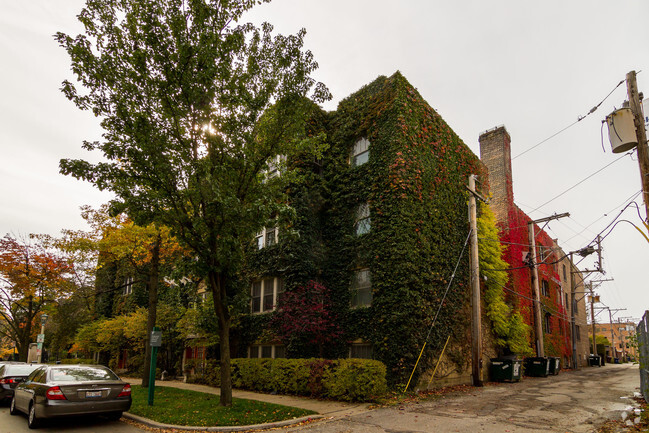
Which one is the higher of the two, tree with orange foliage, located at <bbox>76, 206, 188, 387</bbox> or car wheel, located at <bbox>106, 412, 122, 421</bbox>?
tree with orange foliage, located at <bbox>76, 206, 188, 387</bbox>

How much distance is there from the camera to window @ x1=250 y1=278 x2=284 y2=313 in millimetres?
18969

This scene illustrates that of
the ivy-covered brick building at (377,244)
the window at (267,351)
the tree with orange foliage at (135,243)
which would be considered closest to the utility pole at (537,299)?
the ivy-covered brick building at (377,244)

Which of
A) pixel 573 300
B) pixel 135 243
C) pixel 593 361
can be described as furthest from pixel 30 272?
pixel 593 361

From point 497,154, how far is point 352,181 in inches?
500

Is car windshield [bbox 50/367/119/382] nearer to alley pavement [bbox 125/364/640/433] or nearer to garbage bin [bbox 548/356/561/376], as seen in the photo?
alley pavement [bbox 125/364/640/433]

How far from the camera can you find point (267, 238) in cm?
2033

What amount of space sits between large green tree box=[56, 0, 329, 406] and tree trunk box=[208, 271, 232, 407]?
0.10ft

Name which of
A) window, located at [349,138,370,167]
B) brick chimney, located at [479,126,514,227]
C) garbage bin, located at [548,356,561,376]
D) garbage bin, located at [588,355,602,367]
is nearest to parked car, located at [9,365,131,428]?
window, located at [349,138,370,167]

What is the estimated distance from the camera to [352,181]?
1797cm

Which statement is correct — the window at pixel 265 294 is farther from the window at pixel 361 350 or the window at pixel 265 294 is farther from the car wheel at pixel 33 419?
the car wheel at pixel 33 419

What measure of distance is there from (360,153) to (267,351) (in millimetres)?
10220

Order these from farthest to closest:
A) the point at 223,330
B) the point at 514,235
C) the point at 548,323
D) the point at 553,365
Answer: the point at 548,323
the point at 514,235
the point at 553,365
the point at 223,330

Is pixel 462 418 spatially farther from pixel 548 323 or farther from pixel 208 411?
pixel 548 323

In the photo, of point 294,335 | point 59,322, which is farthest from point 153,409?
point 59,322
